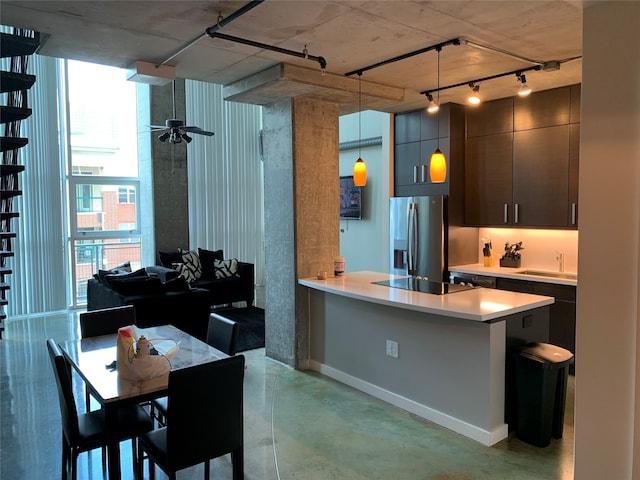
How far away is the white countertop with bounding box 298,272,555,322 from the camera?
323 centimetres

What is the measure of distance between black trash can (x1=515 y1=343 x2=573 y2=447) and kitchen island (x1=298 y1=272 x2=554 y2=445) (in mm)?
109

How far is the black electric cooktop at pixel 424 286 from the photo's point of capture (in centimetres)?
397

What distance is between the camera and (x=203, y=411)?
2297mm

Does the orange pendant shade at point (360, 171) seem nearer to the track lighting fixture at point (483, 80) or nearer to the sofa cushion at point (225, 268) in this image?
the track lighting fixture at point (483, 80)

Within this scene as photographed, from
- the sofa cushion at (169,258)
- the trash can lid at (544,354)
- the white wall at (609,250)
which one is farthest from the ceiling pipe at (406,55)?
the sofa cushion at (169,258)

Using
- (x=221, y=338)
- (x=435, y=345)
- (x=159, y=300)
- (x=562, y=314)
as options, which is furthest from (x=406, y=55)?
(x=159, y=300)

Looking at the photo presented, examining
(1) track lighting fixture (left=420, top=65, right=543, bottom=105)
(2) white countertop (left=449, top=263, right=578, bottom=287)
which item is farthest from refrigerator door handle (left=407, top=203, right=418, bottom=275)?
(1) track lighting fixture (left=420, top=65, right=543, bottom=105)

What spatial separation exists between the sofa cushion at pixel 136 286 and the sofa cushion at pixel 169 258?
2.28 m

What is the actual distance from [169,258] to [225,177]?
2020mm

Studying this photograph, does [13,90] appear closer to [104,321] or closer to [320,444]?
[104,321]

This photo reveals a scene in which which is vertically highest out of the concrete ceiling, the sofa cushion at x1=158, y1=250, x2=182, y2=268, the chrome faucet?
the concrete ceiling

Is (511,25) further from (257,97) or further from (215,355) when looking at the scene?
(215,355)

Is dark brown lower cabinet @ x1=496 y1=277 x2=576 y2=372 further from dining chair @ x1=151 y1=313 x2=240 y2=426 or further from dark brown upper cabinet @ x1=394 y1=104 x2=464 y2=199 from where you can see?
dining chair @ x1=151 y1=313 x2=240 y2=426

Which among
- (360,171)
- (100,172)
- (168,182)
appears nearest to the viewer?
(360,171)
